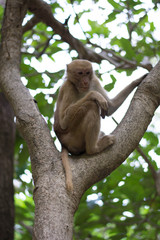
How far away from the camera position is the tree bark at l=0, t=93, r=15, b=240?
5129mm

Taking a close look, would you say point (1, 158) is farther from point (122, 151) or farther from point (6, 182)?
point (122, 151)

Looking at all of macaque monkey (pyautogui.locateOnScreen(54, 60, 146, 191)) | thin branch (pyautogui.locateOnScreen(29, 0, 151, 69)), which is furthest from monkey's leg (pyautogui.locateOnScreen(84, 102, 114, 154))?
thin branch (pyautogui.locateOnScreen(29, 0, 151, 69))

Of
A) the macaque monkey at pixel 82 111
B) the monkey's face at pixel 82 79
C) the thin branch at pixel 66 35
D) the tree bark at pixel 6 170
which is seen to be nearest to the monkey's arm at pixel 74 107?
the macaque monkey at pixel 82 111

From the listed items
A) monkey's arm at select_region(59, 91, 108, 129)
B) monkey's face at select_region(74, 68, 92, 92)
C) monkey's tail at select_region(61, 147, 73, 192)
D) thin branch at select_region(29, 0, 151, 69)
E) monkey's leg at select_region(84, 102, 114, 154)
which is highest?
thin branch at select_region(29, 0, 151, 69)

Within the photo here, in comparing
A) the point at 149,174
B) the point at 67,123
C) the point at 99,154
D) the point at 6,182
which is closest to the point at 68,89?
the point at 67,123

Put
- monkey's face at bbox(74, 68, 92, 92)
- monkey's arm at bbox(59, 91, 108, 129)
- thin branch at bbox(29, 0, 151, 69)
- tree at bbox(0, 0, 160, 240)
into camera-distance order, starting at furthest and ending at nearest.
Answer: thin branch at bbox(29, 0, 151, 69)
monkey's face at bbox(74, 68, 92, 92)
monkey's arm at bbox(59, 91, 108, 129)
tree at bbox(0, 0, 160, 240)

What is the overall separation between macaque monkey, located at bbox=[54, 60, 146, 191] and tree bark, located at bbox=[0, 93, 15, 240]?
66.9 inches

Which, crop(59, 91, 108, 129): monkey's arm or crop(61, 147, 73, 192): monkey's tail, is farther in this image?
crop(59, 91, 108, 129): monkey's arm

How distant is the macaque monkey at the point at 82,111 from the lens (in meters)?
3.78

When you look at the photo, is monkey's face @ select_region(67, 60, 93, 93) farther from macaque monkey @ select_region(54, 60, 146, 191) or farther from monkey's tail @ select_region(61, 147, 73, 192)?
monkey's tail @ select_region(61, 147, 73, 192)

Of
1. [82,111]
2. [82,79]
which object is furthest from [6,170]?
[82,111]

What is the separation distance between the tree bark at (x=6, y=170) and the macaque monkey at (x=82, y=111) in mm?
1700

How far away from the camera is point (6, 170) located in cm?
563

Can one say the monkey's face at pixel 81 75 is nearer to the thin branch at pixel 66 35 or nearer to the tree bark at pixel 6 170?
the thin branch at pixel 66 35
